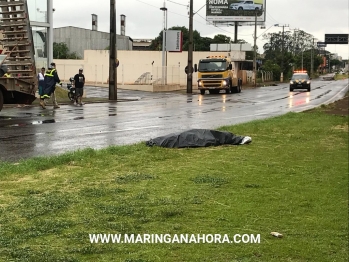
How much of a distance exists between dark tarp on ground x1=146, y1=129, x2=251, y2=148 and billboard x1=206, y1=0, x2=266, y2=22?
8007 cm

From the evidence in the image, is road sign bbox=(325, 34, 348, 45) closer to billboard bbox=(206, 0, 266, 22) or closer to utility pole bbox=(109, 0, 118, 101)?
billboard bbox=(206, 0, 266, 22)

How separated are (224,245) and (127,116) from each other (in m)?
15.8

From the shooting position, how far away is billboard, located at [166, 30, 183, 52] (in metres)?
53.7

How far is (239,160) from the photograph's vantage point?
9.70 meters

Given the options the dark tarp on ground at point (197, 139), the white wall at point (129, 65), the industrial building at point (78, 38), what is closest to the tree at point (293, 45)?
the industrial building at point (78, 38)

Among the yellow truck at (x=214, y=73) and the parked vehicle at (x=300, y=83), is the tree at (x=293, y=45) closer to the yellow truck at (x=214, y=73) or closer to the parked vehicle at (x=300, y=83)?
the parked vehicle at (x=300, y=83)

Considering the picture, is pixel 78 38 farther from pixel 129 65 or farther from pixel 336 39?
pixel 336 39

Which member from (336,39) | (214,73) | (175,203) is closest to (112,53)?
(214,73)

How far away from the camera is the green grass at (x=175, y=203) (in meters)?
4.91

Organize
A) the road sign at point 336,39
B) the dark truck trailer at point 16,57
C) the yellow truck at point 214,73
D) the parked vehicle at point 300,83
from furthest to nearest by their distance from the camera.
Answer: the road sign at point 336,39, the parked vehicle at point 300,83, the yellow truck at point 214,73, the dark truck trailer at point 16,57

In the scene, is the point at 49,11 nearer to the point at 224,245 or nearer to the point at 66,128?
the point at 66,128

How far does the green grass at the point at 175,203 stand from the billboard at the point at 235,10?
8190 centimetres

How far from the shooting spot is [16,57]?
22.0 m

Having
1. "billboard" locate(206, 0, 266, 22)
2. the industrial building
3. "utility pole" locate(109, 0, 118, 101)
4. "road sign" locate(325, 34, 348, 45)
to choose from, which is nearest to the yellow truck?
"utility pole" locate(109, 0, 118, 101)
